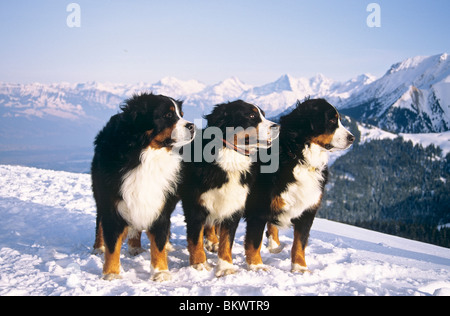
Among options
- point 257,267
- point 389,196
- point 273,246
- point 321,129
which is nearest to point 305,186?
point 321,129

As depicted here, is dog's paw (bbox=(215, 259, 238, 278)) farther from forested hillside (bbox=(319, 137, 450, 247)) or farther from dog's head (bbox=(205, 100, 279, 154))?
forested hillside (bbox=(319, 137, 450, 247))

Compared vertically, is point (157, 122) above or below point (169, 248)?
above

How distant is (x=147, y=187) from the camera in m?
4.74

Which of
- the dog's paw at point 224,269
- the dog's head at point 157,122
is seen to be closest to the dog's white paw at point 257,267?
the dog's paw at point 224,269

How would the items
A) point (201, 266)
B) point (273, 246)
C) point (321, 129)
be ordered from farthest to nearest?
point (273, 246)
point (321, 129)
point (201, 266)

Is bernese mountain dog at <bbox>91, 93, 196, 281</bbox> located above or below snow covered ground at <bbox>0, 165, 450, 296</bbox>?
above

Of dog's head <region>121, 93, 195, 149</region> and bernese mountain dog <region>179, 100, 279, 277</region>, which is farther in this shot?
bernese mountain dog <region>179, 100, 279, 277</region>

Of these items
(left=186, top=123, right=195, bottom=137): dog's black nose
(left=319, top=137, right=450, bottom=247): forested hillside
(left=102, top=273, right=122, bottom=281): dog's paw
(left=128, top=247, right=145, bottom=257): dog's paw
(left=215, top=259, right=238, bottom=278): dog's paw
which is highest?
(left=186, top=123, right=195, bottom=137): dog's black nose

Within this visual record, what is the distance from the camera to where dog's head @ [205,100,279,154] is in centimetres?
520

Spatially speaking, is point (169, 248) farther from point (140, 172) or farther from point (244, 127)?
point (244, 127)

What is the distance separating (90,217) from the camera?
892 centimetres

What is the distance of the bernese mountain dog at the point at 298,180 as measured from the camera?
5348 millimetres

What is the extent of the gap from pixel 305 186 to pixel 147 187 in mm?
2368

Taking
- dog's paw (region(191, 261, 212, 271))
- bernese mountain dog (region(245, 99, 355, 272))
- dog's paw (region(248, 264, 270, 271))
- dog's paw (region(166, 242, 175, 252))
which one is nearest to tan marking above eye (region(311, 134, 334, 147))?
bernese mountain dog (region(245, 99, 355, 272))
